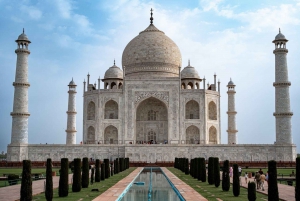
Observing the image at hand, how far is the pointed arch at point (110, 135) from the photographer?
27375mm

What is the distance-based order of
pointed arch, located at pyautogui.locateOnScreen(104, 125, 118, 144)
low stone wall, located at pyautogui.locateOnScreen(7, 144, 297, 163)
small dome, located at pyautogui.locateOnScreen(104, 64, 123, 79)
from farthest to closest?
small dome, located at pyautogui.locateOnScreen(104, 64, 123, 79)
pointed arch, located at pyautogui.locateOnScreen(104, 125, 118, 144)
low stone wall, located at pyautogui.locateOnScreen(7, 144, 297, 163)

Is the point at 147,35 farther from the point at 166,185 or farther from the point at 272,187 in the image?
the point at 272,187

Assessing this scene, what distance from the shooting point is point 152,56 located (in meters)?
29.5

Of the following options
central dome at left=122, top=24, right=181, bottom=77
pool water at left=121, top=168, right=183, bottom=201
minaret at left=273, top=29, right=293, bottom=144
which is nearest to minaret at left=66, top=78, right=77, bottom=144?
central dome at left=122, top=24, right=181, bottom=77

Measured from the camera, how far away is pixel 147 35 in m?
30.5

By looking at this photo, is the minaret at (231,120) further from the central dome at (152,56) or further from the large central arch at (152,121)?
the large central arch at (152,121)

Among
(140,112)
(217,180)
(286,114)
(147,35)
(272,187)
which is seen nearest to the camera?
(272,187)

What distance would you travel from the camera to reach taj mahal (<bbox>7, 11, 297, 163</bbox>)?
23328 mm

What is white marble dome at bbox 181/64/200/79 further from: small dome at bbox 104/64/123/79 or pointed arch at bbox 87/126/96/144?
pointed arch at bbox 87/126/96/144

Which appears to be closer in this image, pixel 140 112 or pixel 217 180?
pixel 217 180

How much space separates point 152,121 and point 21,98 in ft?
28.7

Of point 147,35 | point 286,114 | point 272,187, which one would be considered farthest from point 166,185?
point 147,35

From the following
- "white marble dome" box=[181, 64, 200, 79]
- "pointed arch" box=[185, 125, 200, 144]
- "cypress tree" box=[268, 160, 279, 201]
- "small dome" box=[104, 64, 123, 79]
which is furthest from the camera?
"small dome" box=[104, 64, 123, 79]

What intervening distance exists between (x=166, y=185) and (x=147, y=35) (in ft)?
64.5
